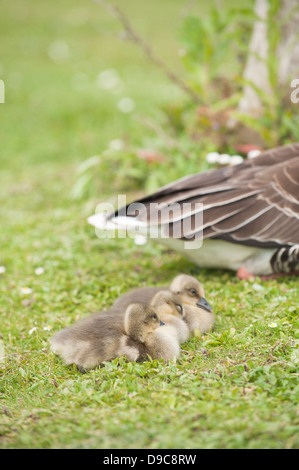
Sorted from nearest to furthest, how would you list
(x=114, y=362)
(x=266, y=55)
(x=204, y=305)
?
(x=114, y=362)
(x=204, y=305)
(x=266, y=55)

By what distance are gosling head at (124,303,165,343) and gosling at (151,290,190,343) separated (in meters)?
0.17

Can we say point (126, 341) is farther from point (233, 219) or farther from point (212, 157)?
point (212, 157)

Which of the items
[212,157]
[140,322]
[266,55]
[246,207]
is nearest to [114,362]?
[140,322]

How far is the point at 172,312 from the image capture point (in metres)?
3.57

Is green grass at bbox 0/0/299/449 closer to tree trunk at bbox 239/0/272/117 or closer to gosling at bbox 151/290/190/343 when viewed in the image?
gosling at bbox 151/290/190/343

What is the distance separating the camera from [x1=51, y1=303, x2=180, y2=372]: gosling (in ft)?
10.5

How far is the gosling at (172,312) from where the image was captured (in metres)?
3.40

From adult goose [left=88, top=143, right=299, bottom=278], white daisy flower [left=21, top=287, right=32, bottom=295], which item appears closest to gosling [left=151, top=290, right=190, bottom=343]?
adult goose [left=88, top=143, right=299, bottom=278]

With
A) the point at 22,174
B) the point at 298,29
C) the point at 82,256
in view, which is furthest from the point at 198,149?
the point at 22,174

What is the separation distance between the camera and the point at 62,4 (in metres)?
24.6

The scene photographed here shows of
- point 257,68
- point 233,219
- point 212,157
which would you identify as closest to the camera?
point 233,219

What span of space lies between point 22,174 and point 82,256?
12.3 ft

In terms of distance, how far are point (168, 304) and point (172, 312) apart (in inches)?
2.3
